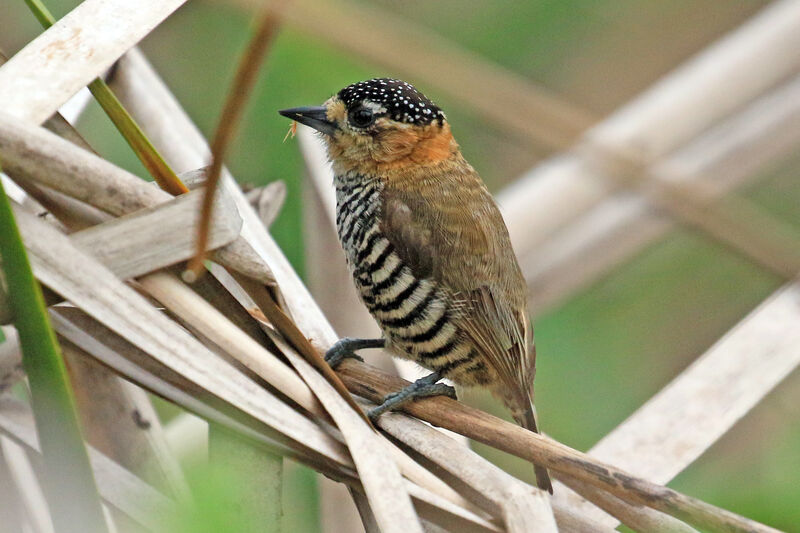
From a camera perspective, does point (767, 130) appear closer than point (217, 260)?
No

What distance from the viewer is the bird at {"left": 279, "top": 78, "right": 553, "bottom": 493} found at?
7.51 ft

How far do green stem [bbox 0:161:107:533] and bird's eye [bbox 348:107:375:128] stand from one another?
1.49 metres

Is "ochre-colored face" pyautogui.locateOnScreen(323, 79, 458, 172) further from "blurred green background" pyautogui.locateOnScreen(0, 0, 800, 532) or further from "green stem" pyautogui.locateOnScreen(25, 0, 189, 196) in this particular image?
"green stem" pyautogui.locateOnScreen(25, 0, 189, 196)

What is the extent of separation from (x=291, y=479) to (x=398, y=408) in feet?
2.32

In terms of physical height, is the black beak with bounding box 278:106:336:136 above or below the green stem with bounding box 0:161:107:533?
above

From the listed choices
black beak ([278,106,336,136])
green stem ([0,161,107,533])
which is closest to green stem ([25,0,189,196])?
green stem ([0,161,107,533])

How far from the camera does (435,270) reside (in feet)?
7.57

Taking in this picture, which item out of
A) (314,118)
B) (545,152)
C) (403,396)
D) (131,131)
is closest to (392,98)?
(314,118)

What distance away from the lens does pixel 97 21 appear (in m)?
1.65

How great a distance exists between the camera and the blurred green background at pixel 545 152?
9.26 ft

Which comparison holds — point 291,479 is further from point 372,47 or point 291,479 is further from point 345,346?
point 372,47

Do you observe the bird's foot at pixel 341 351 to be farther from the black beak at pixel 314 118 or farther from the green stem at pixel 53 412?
the green stem at pixel 53 412

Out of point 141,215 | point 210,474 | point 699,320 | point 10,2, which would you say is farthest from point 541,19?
point 210,474


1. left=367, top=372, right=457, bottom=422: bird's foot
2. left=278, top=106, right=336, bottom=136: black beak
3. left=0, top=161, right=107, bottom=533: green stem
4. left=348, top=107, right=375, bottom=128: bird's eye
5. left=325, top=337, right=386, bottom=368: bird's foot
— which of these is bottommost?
left=0, top=161, right=107, bottom=533: green stem
